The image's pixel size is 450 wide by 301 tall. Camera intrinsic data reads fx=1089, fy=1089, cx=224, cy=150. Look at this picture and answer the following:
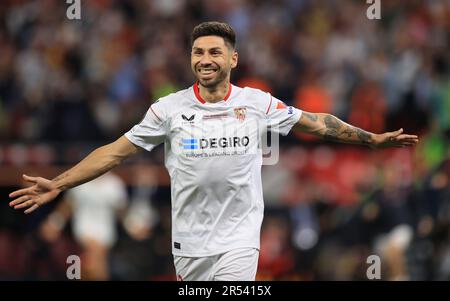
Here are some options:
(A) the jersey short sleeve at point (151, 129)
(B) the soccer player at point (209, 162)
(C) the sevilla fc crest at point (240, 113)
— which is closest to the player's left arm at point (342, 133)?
(B) the soccer player at point (209, 162)

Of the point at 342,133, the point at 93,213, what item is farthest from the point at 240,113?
the point at 93,213

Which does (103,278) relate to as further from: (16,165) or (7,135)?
(7,135)

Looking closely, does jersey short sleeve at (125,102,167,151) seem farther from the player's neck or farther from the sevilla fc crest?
the sevilla fc crest

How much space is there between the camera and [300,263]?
44.6 feet

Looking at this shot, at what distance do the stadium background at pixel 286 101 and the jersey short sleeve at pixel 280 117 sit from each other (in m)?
4.04

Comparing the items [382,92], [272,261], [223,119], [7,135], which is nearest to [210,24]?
[223,119]

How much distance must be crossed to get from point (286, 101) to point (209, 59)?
24.6 feet

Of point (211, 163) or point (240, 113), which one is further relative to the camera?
point (240, 113)

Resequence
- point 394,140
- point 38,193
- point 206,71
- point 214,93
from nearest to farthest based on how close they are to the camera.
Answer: point 38,193 → point 206,71 → point 214,93 → point 394,140

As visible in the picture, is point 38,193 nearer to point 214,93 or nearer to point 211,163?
point 211,163

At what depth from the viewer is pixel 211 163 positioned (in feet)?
27.0

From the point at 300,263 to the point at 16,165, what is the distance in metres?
3.79

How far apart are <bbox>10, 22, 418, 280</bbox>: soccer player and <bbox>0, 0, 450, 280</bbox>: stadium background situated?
165 inches

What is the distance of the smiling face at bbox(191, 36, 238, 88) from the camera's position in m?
8.27
